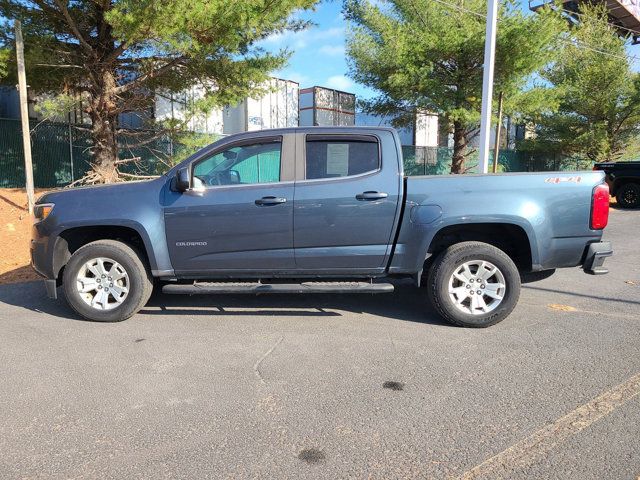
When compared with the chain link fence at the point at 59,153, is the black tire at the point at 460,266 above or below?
below

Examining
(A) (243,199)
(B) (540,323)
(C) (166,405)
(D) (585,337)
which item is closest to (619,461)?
(D) (585,337)

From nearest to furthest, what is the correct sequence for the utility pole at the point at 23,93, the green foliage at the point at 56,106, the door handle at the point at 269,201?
the door handle at the point at 269,201
the utility pole at the point at 23,93
the green foliage at the point at 56,106

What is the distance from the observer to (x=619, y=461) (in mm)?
2703

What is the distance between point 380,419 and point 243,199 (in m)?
2.50

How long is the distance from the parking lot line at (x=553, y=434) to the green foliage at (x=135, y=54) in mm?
8422

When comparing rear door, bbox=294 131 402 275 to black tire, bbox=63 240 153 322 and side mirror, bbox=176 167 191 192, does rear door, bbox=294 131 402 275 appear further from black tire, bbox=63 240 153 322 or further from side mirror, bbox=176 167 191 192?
black tire, bbox=63 240 153 322

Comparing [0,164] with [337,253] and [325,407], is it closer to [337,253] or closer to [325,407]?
[337,253]

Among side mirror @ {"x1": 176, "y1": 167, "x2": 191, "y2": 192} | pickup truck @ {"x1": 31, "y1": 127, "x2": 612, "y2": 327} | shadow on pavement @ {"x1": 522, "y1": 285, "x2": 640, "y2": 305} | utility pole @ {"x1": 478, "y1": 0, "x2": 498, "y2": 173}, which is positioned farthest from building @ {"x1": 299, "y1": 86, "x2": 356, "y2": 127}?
side mirror @ {"x1": 176, "y1": 167, "x2": 191, "y2": 192}

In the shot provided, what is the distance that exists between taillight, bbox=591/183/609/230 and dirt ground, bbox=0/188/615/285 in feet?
22.7

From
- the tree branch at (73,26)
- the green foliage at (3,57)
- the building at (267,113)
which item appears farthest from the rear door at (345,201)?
the building at (267,113)

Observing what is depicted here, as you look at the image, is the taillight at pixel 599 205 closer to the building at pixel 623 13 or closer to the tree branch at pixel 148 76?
the tree branch at pixel 148 76

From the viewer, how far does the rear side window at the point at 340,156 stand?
16.2 ft

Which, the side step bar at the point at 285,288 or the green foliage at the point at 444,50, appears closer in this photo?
the side step bar at the point at 285,288

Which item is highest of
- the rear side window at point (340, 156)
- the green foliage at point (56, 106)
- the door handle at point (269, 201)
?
the green foliage at point (56, 106)
